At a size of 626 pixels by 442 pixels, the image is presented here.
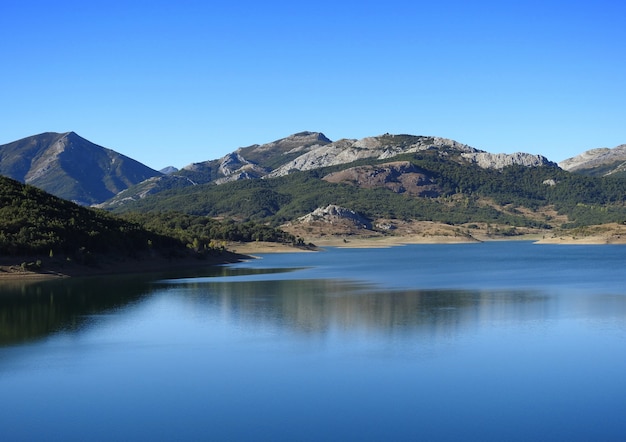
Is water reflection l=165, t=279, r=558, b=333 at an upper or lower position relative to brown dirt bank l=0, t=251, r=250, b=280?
lower

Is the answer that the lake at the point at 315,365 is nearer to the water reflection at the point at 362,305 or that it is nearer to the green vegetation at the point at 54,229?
the water reflection at the point at 362,305

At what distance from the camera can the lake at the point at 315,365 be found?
25.8 m

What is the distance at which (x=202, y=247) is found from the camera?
124 m

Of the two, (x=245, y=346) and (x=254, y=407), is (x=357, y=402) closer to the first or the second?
(x=254, y=407)

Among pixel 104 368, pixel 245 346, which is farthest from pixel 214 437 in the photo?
pixel 245 346

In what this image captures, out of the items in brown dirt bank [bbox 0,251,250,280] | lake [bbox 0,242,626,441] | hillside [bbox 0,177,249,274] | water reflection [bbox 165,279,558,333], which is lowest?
lake [bbox 0,242,626,441]

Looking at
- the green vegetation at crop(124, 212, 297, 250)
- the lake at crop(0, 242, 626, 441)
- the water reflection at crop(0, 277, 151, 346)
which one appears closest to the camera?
the lake at crop(0, 242, 626, 441)

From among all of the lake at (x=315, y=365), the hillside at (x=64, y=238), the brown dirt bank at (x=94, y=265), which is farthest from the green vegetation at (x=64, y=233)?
the lake at (x=315, y=365)

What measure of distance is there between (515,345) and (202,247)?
88.4 m

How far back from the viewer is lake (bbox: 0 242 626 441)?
25812 mm

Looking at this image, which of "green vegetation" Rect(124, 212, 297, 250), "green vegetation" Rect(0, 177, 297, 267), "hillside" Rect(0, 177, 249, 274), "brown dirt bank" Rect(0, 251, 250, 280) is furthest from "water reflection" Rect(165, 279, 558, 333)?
"green vegetation" Rect(124, 212, 297, 250)

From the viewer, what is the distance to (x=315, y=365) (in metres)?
35.5

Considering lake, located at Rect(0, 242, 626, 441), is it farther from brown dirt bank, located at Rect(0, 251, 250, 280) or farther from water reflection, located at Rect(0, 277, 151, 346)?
brown dirt bank, located at Rect(0, 251, 250, 280)

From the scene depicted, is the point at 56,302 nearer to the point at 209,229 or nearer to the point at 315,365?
the point at 315,365
